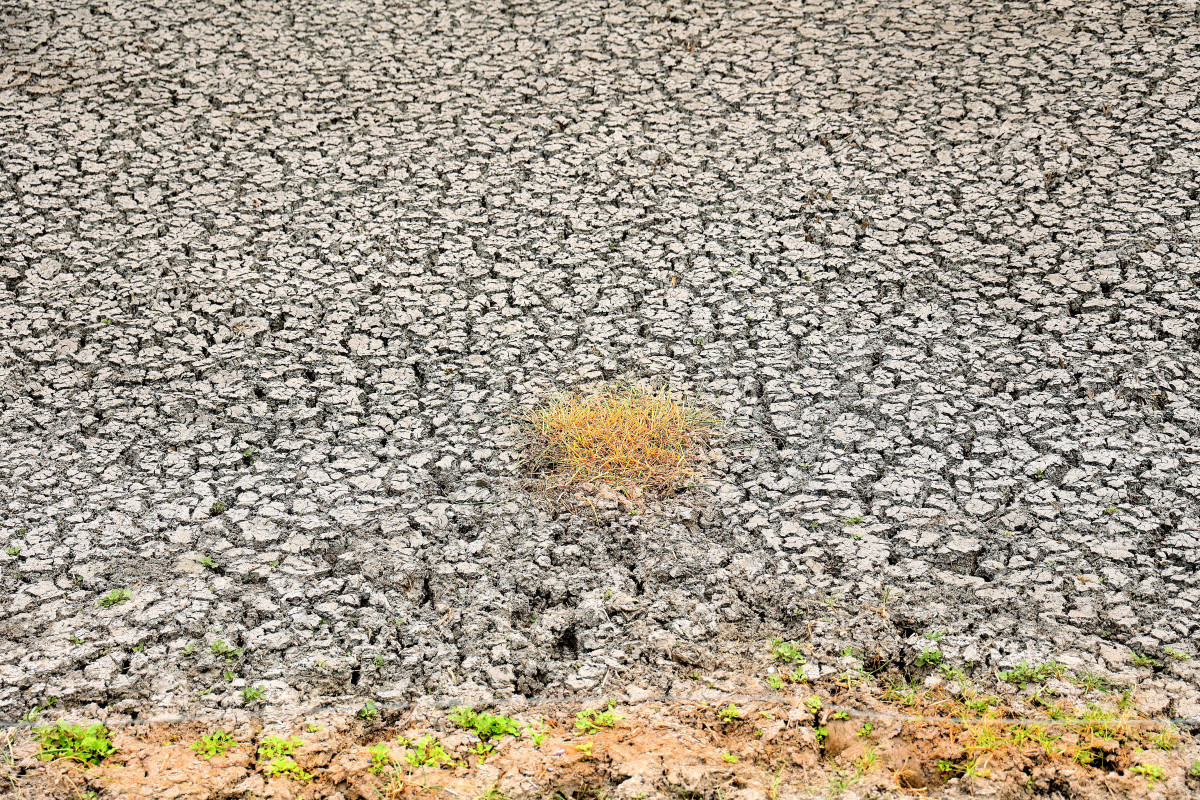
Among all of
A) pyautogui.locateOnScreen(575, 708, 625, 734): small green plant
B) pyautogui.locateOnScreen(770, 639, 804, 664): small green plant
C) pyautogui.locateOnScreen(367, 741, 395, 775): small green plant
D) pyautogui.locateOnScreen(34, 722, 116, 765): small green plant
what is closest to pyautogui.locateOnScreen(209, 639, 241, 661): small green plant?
pyautogui.locateOnScreen(34, 722, 116, 765): small green plant

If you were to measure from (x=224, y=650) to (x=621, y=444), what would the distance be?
1.33 meters

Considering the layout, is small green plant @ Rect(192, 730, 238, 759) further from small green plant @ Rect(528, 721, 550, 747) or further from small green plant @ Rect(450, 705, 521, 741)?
small green plant @ Rect(528, 721, 550, 747)

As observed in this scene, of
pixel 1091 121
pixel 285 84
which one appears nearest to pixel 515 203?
pixel 285 84

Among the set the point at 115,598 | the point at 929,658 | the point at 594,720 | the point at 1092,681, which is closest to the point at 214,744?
the point at 115,598

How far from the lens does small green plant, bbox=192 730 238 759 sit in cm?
246

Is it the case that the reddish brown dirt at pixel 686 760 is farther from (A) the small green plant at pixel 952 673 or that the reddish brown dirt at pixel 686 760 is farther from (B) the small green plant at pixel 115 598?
(B) the small green plant at pixel 115 598

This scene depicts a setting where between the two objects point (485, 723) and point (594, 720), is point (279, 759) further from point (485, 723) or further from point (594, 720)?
point (594, 720)

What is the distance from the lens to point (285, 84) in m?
5.43

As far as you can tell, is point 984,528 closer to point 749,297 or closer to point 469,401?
point 749,297

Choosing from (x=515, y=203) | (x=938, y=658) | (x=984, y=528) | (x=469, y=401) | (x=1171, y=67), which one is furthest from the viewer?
(x=1171, y=67)

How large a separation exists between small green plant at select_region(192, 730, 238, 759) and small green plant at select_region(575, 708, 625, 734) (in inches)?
33.0

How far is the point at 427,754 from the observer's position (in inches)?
97.0

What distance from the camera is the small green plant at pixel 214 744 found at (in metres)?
2.46

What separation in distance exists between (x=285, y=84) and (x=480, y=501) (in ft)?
10.8
